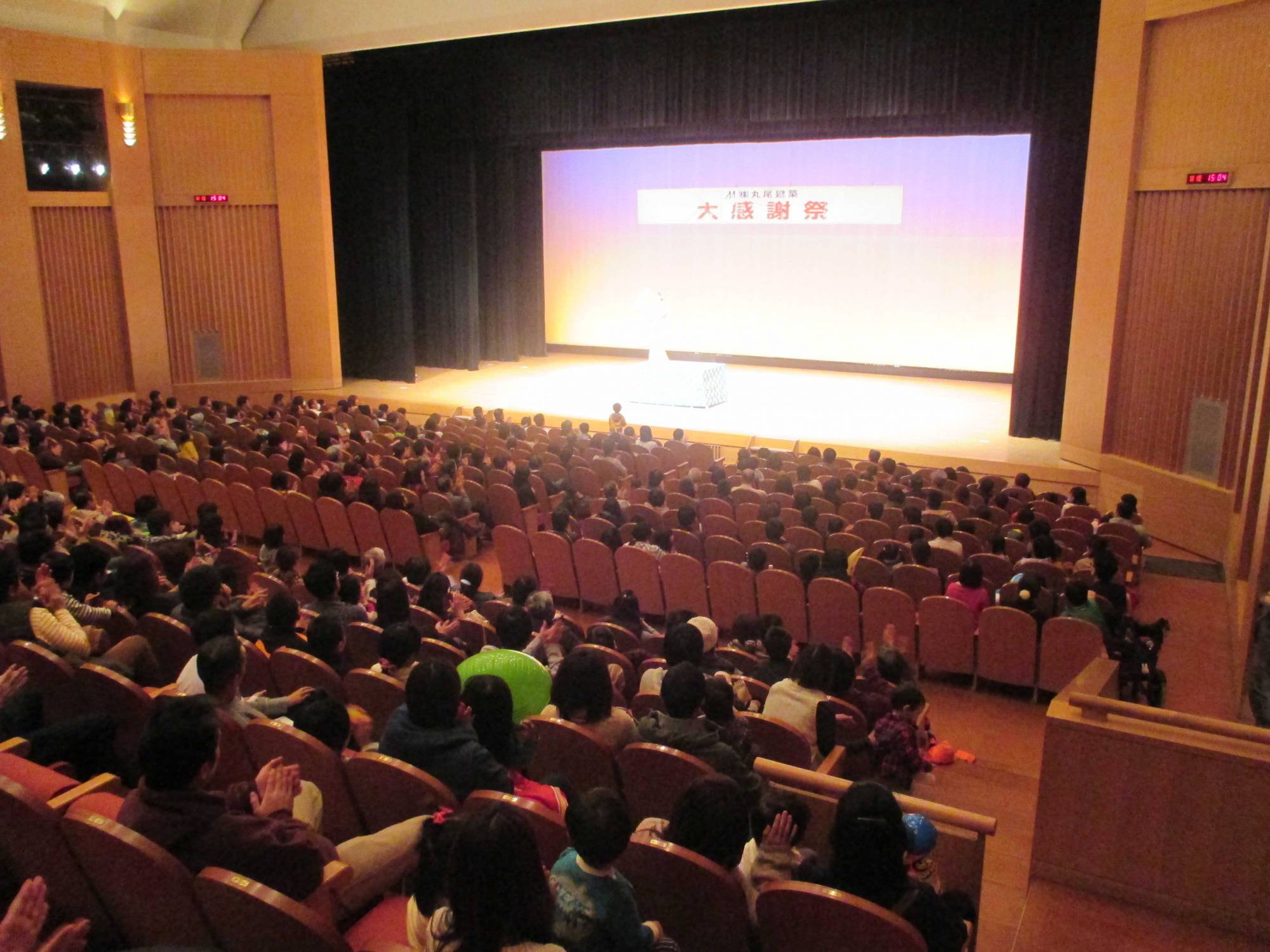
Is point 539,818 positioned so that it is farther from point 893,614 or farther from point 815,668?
point 893,614

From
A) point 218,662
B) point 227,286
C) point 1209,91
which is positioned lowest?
point 218,662

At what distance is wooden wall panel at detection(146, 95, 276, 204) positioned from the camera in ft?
44.6

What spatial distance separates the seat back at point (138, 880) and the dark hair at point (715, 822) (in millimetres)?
1148

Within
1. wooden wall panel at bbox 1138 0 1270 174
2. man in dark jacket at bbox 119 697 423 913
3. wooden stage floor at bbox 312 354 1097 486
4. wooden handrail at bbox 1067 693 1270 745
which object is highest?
wooden wall panel at bbox 1138 0 1270 174

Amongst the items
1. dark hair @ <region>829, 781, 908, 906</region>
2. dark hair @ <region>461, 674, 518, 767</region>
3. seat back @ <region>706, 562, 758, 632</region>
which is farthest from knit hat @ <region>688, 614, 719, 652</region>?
dark hair @ <region>829, 781, 908, 906</region>

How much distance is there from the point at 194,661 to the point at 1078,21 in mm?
10755

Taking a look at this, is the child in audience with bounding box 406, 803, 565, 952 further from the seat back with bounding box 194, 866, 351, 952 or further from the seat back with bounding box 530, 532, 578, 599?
the seat back with bounding box 530, 532, 578, 599

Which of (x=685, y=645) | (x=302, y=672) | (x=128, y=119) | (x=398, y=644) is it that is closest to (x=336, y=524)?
(x=302, y=672)

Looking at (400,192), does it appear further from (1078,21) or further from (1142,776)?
(1142,776)

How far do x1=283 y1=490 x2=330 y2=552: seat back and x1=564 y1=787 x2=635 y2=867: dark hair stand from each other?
5836 mm

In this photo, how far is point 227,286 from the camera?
47.1ft

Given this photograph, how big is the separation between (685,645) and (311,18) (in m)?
12.4

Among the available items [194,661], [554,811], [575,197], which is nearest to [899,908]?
[554,811]

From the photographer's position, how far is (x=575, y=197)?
16.9 m
